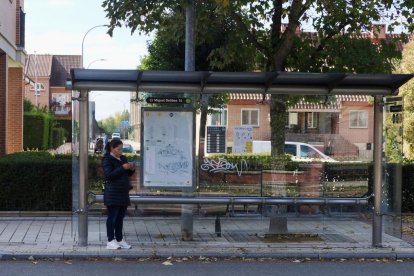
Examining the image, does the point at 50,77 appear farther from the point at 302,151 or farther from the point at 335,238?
the point at 335,238

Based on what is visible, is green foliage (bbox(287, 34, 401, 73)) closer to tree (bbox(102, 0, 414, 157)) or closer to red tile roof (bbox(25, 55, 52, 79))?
tree (bbox(102, 0, 414, 157))

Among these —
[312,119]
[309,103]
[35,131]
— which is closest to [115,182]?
[312,119]

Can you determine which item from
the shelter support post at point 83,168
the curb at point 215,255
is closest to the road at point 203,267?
the curb at point 215,255

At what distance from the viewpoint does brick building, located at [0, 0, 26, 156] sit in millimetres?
17344

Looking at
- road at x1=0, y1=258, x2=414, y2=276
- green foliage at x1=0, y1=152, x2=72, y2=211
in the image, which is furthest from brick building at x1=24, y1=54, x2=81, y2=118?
road at x1=0, y1=258, x2=414, y2=276

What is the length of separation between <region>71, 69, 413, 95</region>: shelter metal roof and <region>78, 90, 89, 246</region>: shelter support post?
0.33 meters

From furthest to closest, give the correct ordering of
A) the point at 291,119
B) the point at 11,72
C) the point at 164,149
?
the point at 11,72
the point at 291,119
the point at 164,149

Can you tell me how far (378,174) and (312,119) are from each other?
4.84 feet

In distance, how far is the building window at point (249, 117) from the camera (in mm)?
10961

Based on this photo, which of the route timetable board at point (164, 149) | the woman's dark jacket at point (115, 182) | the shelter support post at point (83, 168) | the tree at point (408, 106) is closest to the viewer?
the woman's dark jacket at point (115, 182)

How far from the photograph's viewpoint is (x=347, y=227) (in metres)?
12.7

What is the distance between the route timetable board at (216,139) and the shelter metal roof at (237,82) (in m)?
0.80

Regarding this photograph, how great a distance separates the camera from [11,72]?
839 inches

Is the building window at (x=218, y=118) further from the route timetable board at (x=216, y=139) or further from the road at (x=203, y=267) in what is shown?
the road at (x=203, y=267)
